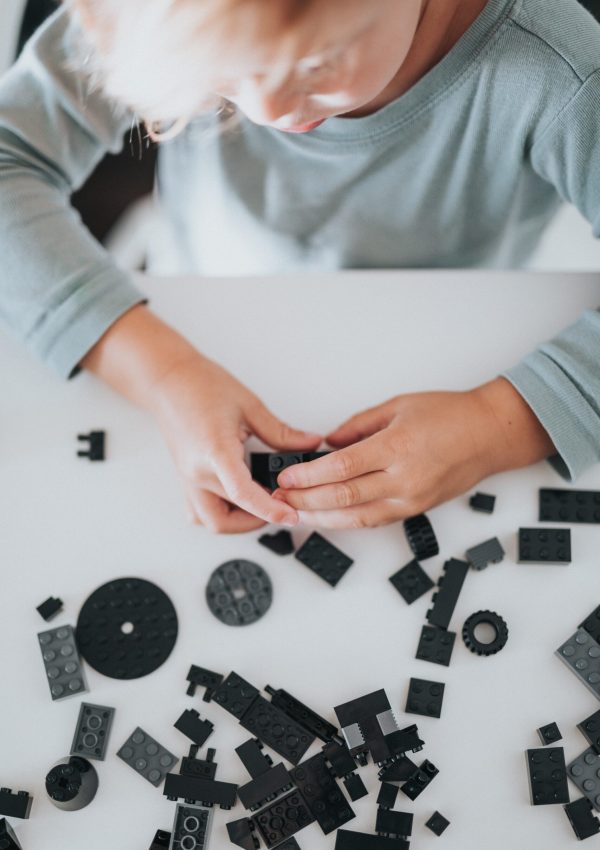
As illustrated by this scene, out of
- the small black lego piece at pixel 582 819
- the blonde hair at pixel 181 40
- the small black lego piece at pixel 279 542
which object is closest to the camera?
the blonde hair at pixel 181 40

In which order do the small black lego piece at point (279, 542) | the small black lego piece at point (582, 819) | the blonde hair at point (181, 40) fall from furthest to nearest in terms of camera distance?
the small black lego piece at point (279, 542), the small black lego piece at point (582, 819), the blonde hair at point (181, 40)

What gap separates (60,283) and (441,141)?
0.41 meters

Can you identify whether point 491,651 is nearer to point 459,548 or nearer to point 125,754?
point 459,548

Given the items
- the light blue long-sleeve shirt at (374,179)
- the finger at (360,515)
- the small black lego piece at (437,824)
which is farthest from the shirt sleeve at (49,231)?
the small black lego piece at (437,824)

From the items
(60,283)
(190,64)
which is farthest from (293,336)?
(190,64)

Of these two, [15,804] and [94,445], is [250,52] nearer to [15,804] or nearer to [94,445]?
[94,445]

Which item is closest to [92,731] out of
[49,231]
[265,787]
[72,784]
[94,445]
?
[72,784]

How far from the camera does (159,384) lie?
0.69 metres

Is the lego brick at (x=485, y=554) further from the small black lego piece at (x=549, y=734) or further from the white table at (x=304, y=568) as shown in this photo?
the small black lego piece at (x=549, y=734)

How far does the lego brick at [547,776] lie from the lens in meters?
0.55

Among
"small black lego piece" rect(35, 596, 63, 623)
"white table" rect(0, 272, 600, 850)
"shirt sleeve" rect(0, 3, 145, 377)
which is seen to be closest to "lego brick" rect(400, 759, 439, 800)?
"white table" rect(0, 272, 600, 850)

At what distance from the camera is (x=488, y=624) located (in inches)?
24.0

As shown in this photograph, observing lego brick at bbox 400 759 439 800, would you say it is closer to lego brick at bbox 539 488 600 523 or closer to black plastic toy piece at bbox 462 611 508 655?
black plastic toy piece at bbox 462 611 508 655

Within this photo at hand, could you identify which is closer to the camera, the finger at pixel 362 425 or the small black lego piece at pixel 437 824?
the small black lego piece at pixel 437 824
